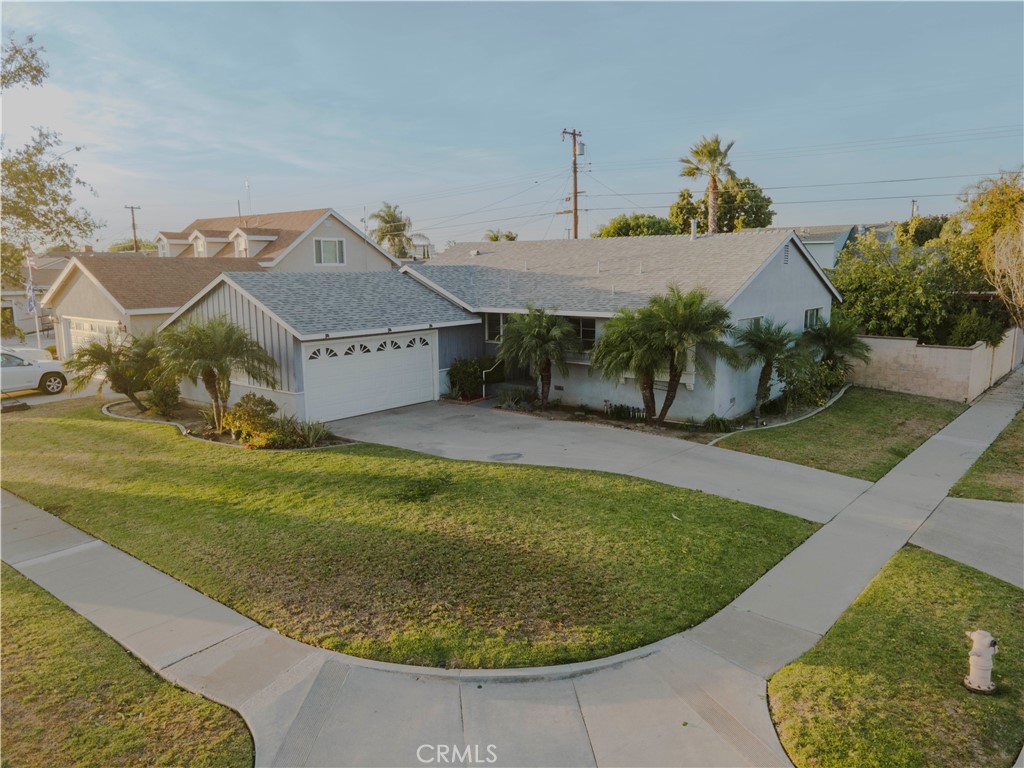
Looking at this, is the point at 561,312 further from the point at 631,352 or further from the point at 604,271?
the point at 631,352

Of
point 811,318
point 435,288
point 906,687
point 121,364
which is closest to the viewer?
point 906,687

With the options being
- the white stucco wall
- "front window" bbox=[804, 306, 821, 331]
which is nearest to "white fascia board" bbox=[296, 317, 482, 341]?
"front window" bbox=[804, 306, 821, 331]

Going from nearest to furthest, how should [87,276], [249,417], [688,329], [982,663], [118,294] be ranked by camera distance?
[982,663]
[688,329]
[249,417]
[118,294]
[87,276]

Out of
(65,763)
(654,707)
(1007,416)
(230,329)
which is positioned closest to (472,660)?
(654,707)

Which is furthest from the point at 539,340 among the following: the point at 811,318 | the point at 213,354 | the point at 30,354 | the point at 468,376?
the point at 30,354

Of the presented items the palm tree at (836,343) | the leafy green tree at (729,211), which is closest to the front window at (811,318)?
the palm tree at (836,343)

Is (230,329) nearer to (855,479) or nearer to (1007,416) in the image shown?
(855,479)

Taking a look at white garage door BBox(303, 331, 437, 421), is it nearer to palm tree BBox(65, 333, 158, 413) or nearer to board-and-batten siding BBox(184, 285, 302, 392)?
board-and-batten siding BBox(184, 285, 302, 392)
